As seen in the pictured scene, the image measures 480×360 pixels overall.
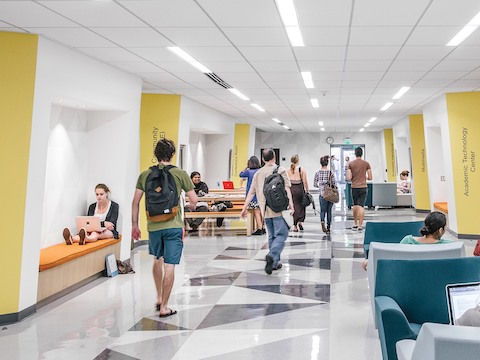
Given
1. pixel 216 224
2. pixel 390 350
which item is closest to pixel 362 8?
pixel 390 350

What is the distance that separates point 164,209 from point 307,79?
16.4ft

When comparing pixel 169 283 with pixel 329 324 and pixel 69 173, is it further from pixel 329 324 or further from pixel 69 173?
pixel 69 173

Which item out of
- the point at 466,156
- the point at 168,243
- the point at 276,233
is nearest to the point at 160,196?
the point at 168,243

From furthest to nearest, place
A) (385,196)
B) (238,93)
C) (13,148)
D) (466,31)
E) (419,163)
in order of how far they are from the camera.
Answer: (385,196), (419,163), (238,93), (466,31), (13,148)

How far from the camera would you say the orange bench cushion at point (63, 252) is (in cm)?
544

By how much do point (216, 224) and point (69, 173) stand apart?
5662 millimetres

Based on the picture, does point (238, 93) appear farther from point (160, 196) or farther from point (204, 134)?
point (160, 196)

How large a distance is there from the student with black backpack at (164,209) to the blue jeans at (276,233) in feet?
6.53

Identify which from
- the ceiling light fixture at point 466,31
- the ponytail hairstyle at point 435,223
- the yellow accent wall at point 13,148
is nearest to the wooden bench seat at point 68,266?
the yellow accent wall at point 13,148

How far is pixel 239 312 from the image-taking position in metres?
4.85

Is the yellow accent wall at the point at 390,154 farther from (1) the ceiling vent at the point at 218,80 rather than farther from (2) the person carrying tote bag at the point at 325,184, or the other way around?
(1) the ceiling vent at the point at 218,80

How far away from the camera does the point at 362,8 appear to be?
15.2 feet

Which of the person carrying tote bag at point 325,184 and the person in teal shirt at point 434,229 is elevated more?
the person carrying tote bag at point 325,184

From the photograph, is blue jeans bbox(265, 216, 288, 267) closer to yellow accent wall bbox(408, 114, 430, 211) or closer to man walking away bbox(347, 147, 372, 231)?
man walking away bbox(347, 147, 372, 231)
